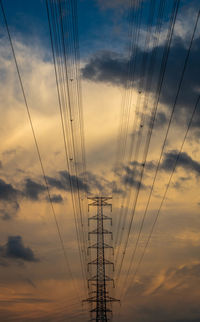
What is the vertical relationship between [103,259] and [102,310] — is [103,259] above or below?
above

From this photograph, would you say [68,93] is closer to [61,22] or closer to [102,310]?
[61,22]

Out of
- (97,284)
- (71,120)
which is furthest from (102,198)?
(71,120)

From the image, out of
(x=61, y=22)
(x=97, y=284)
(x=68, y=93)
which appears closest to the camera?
(x=61, y=22)

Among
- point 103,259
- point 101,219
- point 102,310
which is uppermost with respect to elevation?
point 101,219

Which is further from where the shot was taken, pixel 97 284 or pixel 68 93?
pixel 97 284

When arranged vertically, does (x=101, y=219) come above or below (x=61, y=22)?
above

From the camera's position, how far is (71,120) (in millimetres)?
25656

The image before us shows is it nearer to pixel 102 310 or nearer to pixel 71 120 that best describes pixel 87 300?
pixel 102 310

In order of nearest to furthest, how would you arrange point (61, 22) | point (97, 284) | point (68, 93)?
point (61, 22) < point (68, 93) < point (97, 284)

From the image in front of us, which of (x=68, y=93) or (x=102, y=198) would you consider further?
(x=102, y=198)

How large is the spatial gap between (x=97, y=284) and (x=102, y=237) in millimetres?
7031

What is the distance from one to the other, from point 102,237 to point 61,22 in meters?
44.3

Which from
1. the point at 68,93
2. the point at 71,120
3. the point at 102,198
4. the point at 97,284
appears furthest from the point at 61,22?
the point at 97,284

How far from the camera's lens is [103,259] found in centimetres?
5816
